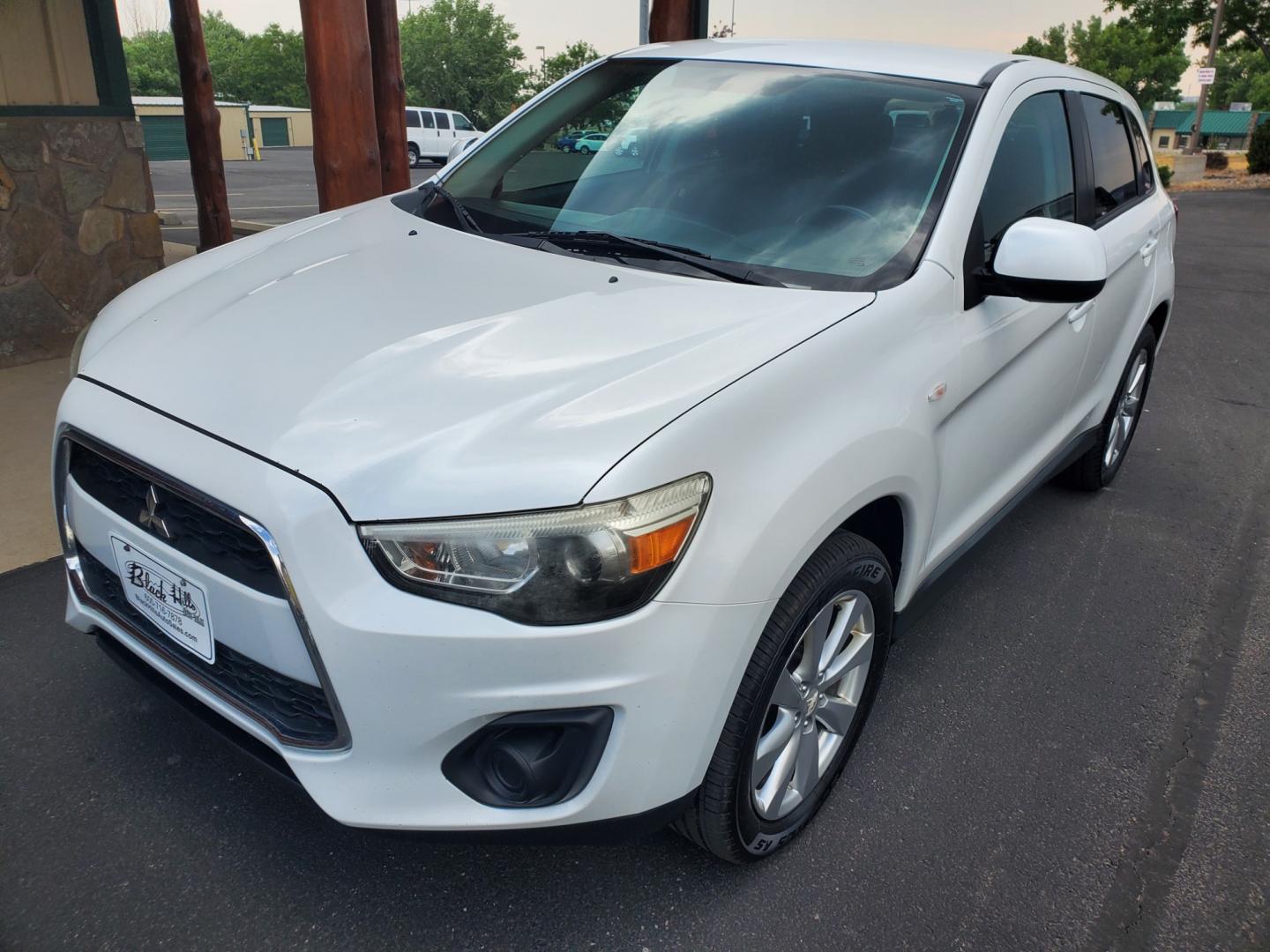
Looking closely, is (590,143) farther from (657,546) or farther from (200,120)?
(200,120)

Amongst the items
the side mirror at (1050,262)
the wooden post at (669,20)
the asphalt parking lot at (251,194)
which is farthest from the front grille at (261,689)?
the asphalt parking lot at (251,194)

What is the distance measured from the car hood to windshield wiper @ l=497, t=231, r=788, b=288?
0.29 ft

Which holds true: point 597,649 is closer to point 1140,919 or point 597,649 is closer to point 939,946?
point 939,946

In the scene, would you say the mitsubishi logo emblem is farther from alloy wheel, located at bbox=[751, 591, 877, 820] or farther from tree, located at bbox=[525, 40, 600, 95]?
tree, located at bbox=[525, 40, 600, 95]

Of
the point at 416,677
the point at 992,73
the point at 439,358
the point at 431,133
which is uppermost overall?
the point at 992,73

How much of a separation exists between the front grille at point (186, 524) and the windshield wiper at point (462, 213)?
118cm

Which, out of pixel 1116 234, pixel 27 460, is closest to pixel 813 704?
pixel 1116 234

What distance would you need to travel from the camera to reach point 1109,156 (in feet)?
12.1

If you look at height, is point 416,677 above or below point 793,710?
above

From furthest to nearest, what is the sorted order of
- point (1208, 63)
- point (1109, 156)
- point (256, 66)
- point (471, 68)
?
point (256, 66), point (471, 68), point (1208, 63), point (1109, 156)

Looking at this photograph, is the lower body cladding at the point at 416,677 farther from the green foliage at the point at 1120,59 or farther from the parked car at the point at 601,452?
the green foliage at the point at 1120,59

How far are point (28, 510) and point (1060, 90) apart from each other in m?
4.11

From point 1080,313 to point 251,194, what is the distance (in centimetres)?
2148

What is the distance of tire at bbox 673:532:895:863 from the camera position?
1.89 meters
